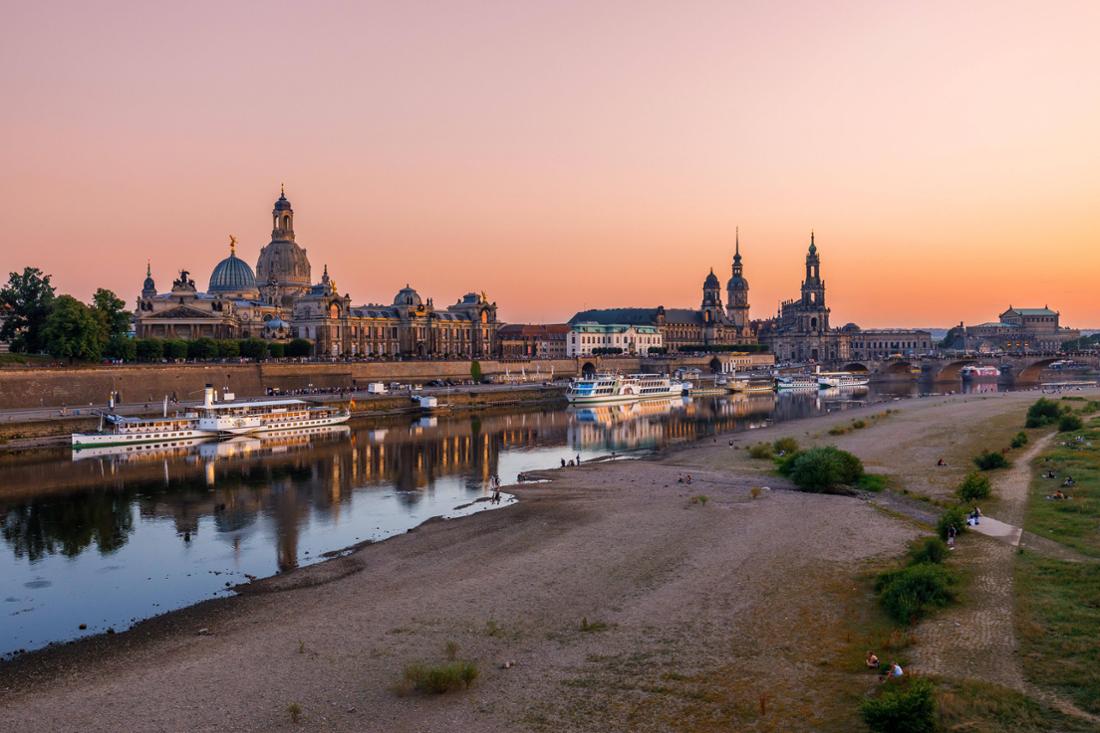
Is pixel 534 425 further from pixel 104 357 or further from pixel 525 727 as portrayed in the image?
pixel 525 727

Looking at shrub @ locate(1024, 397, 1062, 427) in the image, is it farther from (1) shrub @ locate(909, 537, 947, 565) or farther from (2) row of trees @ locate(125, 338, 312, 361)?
(2) row of trees @ locate(125, 338, 312, 361)

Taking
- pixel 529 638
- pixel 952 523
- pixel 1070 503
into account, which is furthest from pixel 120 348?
pixel 1070 503

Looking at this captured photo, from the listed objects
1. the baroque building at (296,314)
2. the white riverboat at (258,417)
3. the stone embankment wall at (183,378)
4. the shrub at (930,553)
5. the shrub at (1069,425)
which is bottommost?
the shrub at (930,553)

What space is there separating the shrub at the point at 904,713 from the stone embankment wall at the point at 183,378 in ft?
198

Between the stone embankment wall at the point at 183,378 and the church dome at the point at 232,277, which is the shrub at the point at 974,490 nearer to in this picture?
the stone embankment wall at the point at 183,378

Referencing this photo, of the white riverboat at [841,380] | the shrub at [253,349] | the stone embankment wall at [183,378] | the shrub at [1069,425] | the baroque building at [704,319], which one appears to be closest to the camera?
the shrub at [1069,425]

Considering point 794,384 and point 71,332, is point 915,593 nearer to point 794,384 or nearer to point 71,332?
point 71,332

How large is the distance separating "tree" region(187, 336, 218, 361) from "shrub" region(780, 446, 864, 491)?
61083 millimetres

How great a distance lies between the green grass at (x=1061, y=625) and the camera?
13250 millimetres

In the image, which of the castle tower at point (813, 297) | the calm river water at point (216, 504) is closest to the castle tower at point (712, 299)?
the castle tower at point (813, 297)

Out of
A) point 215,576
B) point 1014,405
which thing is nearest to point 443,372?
point 1014,405

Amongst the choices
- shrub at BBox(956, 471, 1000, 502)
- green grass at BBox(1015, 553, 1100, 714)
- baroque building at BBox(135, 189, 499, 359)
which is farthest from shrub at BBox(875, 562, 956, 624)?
baroque building at BBox(135, 189, 499, 359)

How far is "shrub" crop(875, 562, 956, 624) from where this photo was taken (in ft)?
54.9

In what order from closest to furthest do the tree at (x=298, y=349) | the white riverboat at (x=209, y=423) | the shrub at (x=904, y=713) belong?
1. the shrub at (x=904, y=713)
2. the white riverboat at (x=209, y=423)
3. the tree at (x=298, y=349)
